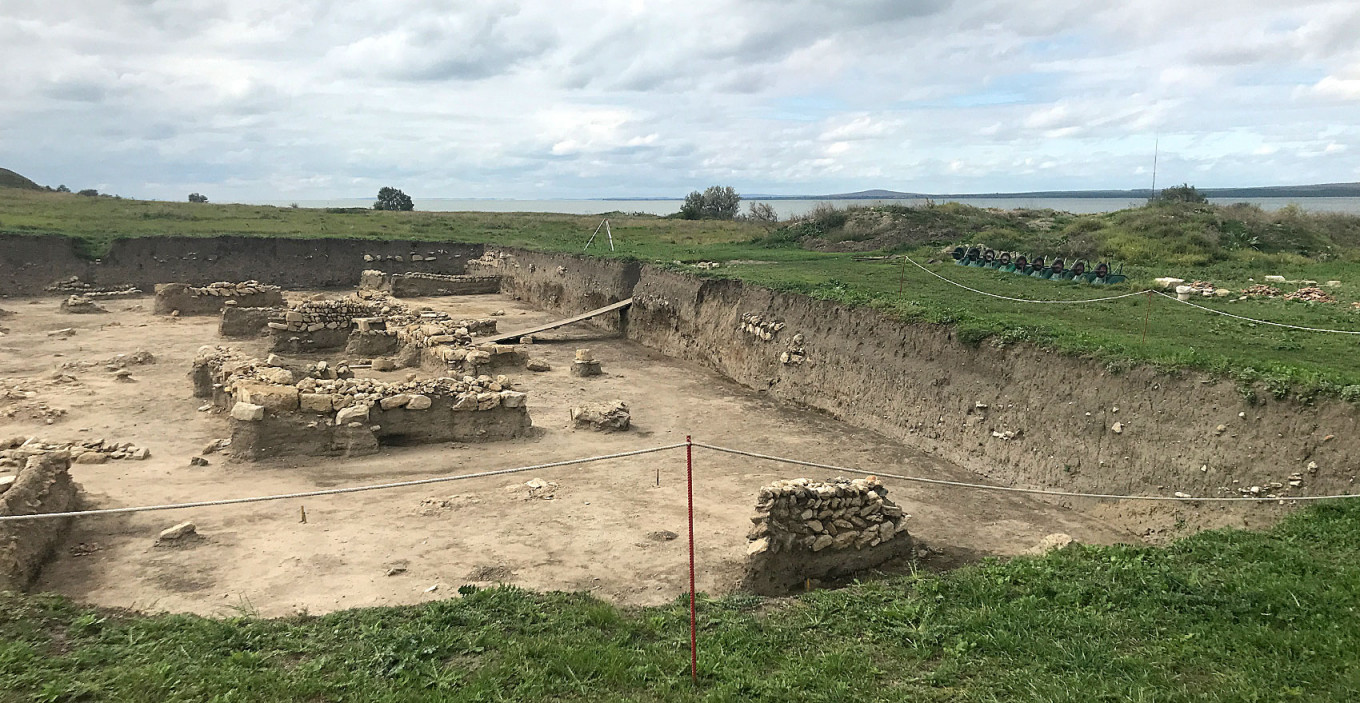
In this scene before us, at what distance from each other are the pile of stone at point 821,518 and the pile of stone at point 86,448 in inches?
349

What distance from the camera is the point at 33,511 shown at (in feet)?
24.9

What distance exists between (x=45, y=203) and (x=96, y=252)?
1442 cm

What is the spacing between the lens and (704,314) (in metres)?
19.9

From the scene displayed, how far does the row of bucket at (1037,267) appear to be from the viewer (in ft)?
57.7

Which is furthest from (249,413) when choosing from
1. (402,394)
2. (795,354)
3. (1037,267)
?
(1037,267)

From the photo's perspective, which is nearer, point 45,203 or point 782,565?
point 782,565

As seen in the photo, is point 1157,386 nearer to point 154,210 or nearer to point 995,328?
point 995,328

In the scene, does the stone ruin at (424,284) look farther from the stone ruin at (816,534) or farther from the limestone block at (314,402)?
the stone ruin at (816,534)

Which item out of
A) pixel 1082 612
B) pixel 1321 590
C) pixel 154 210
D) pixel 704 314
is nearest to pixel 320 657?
pixel 1082 612

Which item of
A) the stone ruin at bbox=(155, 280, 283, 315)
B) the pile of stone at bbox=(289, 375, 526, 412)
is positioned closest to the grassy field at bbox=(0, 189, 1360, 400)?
the pile of stone at bbox=(289, 375, 526, 412)

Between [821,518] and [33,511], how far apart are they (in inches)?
312

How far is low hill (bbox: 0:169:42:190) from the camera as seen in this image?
59447mm

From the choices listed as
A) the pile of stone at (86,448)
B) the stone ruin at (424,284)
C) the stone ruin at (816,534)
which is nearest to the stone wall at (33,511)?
the pile of stone at (86,448)

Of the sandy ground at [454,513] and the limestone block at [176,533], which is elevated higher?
the limestone block at [176,533]
